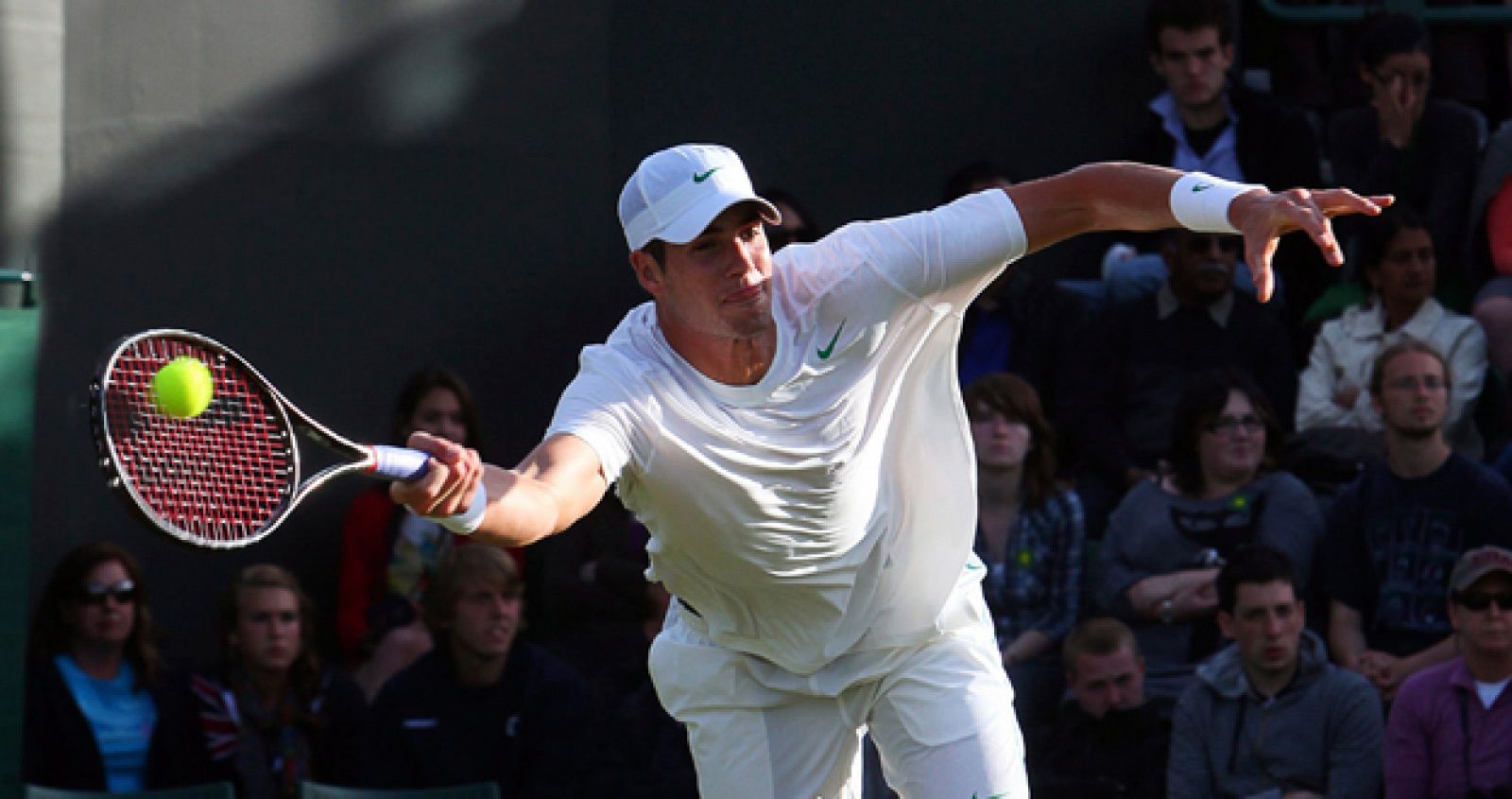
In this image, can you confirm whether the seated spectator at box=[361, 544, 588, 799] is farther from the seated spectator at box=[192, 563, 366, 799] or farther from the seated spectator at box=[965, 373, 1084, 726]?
the seated spectator at box=[965, 373, 1084, 726]

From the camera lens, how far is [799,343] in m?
4.59

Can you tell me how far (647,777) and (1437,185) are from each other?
3.46m

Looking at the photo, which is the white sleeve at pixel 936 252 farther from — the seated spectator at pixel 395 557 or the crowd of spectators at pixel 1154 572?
the seated spectator at pixel 395 557

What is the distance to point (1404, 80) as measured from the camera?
26.4 ft

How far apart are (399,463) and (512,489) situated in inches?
10.7

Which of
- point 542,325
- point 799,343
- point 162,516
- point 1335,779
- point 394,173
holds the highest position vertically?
point 394,173

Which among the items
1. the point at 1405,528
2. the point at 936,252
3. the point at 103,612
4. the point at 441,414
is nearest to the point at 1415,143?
the point at 1405,528

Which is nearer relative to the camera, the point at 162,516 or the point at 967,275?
the point at 162,516

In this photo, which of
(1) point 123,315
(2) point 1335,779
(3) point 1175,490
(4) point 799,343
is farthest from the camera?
(1) point 123,315

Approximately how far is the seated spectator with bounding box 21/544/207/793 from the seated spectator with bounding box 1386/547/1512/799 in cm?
342

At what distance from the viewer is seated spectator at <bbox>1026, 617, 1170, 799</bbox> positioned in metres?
6.66

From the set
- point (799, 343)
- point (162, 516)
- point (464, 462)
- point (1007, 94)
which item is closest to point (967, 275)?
point (799, 343)

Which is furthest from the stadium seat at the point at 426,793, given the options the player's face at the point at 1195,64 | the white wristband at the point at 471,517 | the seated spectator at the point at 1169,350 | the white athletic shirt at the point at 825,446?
the player's face at the point at 1195,64

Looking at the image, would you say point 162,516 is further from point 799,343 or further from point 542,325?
point 542,325
